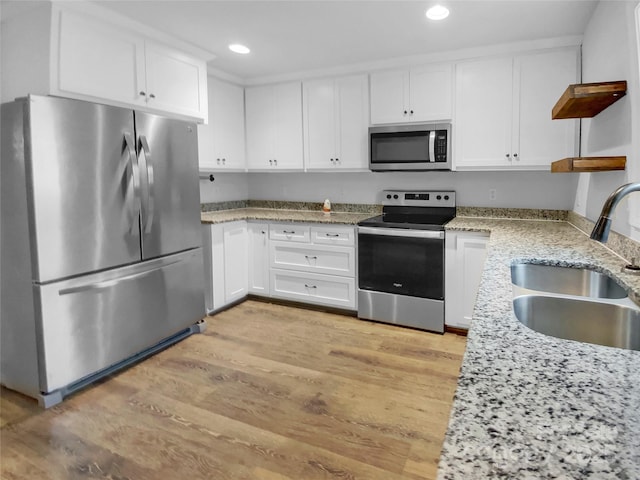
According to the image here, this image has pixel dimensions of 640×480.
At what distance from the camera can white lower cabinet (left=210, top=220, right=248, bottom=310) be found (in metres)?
3.75

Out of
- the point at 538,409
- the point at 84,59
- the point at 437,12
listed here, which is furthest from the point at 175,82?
the point at 538,409

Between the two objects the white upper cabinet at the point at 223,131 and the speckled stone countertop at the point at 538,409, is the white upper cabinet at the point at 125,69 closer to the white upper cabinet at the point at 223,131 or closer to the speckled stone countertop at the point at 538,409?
the white upper cabinet at the point at 223,131

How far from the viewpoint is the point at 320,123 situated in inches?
160

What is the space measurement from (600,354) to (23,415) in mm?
2683

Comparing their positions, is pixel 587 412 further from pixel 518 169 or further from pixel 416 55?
pixel 416 55

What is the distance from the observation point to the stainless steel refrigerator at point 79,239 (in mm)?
2236

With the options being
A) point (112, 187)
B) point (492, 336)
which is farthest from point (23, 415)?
point (492, 336)

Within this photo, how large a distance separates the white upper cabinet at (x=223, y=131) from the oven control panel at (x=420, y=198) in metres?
1.59

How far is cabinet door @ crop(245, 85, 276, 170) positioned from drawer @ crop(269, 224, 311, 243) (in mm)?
796

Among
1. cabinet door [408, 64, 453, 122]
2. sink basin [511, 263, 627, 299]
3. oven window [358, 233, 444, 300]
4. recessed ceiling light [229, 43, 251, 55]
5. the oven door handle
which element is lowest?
oven window [358, 233, 444, 300]

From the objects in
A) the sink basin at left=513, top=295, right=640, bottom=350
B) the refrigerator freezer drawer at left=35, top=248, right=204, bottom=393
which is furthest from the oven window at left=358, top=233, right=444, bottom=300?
the sink basin at left=513, top=295, right=640, bottom=350

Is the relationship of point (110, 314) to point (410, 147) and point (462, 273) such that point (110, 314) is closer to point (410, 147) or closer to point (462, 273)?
point (462, 273)

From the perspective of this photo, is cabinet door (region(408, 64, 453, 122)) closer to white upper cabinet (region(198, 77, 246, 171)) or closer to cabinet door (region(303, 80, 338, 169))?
cabinet door (region(303, 80, 338, 169))

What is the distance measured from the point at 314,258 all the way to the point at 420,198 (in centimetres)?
115
